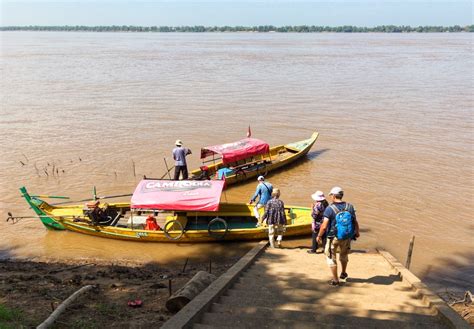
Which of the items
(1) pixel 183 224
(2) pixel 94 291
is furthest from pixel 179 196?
(2) pixel 94 291

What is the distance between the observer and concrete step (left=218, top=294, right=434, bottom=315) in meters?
6.48

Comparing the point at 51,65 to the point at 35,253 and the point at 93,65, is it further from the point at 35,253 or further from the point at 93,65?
the point at 35,253

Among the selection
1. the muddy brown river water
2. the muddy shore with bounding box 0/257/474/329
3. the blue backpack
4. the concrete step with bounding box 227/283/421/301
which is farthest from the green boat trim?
the blue backpack

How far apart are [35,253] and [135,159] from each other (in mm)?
8490

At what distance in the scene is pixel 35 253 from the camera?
1317 centimetres

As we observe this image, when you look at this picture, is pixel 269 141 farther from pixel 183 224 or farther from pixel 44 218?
pixel 44 218

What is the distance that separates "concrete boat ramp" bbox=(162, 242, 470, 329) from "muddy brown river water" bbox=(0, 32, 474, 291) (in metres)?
3.66

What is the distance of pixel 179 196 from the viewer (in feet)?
40.9

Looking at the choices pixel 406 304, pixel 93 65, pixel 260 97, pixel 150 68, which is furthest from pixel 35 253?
pixel 93 65

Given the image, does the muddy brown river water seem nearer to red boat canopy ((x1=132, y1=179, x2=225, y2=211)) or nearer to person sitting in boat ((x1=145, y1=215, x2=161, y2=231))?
person sitting in boat ((x1=145, y1=215, x2=161, y2=231))

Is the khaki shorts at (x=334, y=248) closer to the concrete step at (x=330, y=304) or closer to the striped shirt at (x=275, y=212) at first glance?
the concrete step at (x=330, y=304)

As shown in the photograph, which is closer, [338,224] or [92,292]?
[338,224]

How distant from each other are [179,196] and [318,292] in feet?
19.1

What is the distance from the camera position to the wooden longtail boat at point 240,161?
675 inches
